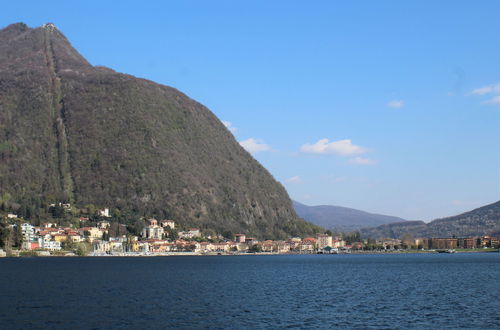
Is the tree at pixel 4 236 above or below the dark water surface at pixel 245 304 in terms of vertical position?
above

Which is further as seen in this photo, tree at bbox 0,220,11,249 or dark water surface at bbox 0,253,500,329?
tree at bbox 0,220,11,249

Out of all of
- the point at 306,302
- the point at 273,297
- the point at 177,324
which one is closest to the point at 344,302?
the point at 306,302

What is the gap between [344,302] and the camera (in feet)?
222

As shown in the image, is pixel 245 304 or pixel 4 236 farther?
pixel 4 236

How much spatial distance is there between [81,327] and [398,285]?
168ft

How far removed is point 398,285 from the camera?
89875 mm

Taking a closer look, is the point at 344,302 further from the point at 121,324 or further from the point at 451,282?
the point at 451,282

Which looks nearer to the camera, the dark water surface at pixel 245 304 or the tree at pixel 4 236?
the dark water surface at pixel 245 304

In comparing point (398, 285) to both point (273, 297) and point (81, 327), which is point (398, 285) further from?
point (81, 327)

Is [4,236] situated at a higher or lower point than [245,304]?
higher

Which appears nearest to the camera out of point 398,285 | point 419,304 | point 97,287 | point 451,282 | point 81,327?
point 81,327

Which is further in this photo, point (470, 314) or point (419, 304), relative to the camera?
point (419, 304)

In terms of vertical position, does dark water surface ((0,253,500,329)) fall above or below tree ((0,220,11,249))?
below

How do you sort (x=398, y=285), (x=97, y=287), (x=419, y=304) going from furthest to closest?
1. (x=398, y=285)
2. (x=97, y=287)
3. (x=419, y=304)
